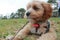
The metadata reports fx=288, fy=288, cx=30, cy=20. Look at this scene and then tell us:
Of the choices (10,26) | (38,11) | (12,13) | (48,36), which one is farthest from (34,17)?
(10,26)

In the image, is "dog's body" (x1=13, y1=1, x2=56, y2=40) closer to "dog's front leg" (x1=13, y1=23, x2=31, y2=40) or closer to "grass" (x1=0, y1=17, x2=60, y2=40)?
"dog's front leg" (x1=13, y1=23, x2=31, y2=40)

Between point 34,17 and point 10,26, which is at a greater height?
point 34,17

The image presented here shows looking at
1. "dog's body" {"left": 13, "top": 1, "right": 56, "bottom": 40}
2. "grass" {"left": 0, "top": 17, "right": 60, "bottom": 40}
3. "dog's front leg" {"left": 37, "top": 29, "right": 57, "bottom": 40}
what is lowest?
"grass" {"left": 0, "top": 17, "right": 60, "bottom": 40}

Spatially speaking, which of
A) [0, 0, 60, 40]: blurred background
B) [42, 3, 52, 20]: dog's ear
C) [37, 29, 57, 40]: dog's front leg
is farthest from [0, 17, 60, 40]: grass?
[42, 3, 52, 20]: dog's ear

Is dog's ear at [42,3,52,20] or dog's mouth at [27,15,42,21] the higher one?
dog's ear at [42,3,52,20]

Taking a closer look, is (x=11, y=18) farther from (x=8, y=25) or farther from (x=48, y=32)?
(x=48, y=32)

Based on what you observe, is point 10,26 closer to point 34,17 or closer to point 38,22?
point 38,22

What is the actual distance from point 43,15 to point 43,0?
239 mm

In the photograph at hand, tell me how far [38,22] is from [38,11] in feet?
0.53

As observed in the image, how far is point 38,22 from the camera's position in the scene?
3135mm

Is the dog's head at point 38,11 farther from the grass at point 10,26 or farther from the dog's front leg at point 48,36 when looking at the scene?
the grass at point 10,26

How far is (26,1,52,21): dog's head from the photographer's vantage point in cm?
298

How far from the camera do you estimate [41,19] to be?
3088 millimetres

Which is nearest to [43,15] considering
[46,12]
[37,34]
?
[46,12]
